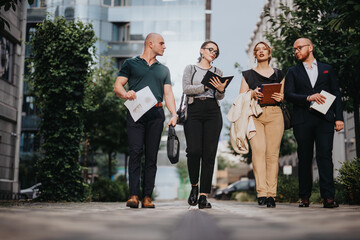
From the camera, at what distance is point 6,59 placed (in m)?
18.0

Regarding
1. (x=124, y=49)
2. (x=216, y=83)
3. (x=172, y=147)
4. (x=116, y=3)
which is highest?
(x=116, y=3)

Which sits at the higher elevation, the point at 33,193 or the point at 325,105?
the point at 325,105

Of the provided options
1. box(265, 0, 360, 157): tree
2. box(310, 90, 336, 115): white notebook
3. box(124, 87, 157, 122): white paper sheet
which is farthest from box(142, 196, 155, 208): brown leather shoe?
box(265, 0, 360, 157): tree

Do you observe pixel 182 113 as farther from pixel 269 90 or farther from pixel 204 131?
pixel 269 90

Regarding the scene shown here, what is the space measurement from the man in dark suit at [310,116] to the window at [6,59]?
14399 millimetres

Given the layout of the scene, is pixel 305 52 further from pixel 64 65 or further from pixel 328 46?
pixel 64 65

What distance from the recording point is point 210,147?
217 inches

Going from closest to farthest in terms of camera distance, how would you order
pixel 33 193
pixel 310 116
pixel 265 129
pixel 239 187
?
pixel 265 129 → pixel 310 116 → pixel 33 193 → pixel 239 187

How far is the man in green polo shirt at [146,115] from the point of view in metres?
5.31

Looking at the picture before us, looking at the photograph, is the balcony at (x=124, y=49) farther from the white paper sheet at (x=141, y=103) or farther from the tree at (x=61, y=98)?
the white paper sheet at (x=141, y=103)

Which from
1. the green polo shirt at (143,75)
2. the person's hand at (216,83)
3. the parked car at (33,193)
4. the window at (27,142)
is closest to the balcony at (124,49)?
the window at (27,142)

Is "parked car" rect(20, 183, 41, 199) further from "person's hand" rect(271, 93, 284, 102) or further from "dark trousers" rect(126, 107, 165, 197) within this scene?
"person's hand" rect(271, 93, 284, 102)

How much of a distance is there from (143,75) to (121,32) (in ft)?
134

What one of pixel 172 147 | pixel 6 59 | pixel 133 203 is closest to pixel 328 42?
pixel 172 147
